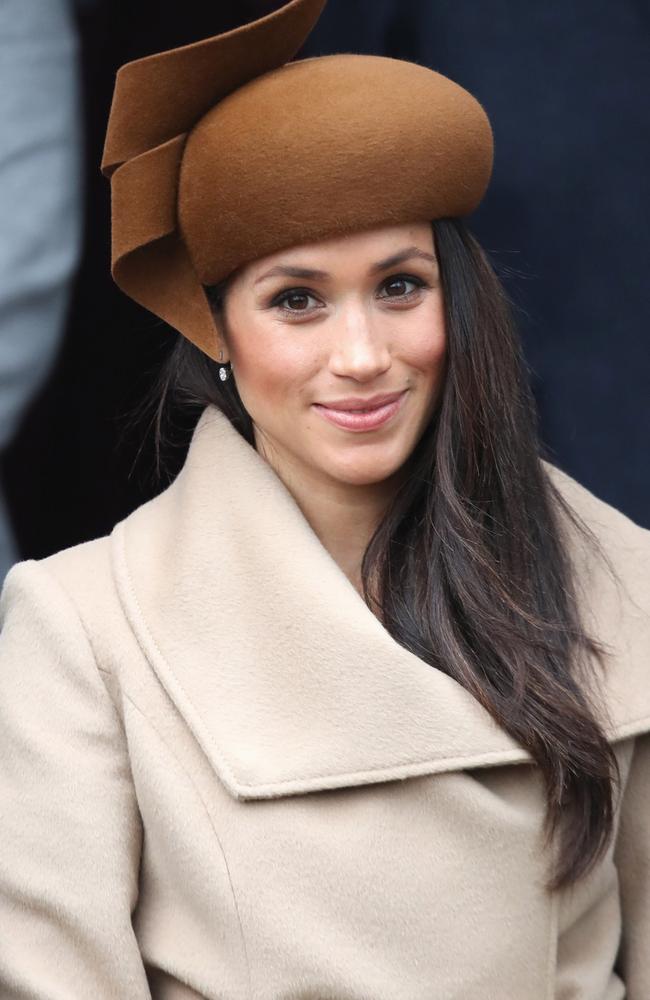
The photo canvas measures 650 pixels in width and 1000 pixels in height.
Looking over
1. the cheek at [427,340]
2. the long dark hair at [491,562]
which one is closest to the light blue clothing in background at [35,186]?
the long dark hair at [491,562]

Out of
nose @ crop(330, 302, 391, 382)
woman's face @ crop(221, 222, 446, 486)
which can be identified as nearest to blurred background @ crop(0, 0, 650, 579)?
woman's face @ crop(221, 222, 446, 486)

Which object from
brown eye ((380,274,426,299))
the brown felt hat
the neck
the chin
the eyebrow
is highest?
the brown felt hat

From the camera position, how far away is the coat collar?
2129 mm

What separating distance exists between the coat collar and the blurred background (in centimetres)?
66

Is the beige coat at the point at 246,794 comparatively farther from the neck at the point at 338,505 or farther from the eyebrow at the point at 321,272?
the eyebrow at the point at 321,272

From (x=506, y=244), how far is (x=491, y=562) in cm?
99

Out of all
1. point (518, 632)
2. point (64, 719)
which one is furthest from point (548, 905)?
point (64, 719)

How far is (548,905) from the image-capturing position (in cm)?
224

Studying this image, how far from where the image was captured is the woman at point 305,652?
2.10m

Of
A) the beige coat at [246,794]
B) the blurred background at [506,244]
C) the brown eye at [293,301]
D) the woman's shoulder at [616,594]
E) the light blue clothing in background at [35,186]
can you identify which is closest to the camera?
the beige coat at [246,794]

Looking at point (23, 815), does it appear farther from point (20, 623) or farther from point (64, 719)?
point (20, 623)

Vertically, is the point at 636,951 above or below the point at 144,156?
below

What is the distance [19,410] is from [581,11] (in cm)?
123

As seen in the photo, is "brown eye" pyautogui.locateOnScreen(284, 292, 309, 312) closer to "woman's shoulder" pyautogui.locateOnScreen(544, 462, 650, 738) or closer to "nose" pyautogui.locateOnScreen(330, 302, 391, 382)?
"nose" pyautogui.locateOnScreen(330, 302, 391, 382)
